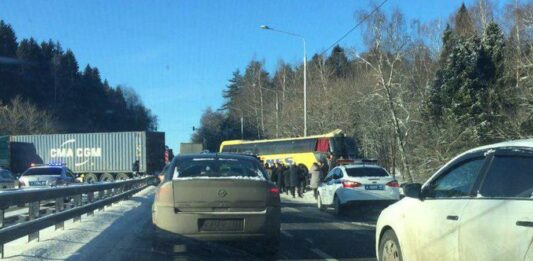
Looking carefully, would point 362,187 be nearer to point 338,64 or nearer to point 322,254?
point 322,254

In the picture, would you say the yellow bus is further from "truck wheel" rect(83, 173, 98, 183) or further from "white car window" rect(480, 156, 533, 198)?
"white car window" rect(480, 156, 533, 198)

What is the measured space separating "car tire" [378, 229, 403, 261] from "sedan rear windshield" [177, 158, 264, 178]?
8.74 feet

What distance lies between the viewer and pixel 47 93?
82250mm

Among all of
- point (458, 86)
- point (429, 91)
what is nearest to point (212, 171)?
point (458, 86)

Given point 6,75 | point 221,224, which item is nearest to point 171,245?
point 221,224

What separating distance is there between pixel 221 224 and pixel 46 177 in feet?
50.4

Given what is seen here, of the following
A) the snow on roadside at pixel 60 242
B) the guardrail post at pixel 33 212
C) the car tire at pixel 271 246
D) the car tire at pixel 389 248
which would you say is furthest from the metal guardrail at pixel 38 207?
the car tire at pixel 389 248

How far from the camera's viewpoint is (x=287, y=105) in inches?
2736

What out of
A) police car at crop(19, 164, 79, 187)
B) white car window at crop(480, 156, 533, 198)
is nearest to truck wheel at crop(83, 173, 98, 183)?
police car at crop(19, 164, 79, 187)

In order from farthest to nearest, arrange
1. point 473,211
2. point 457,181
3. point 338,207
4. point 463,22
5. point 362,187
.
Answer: point 463,22 → point 338,207 → point 362,187 → point 457,181 → point 473,211

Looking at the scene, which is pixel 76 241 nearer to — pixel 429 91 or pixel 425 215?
pixel 425 215

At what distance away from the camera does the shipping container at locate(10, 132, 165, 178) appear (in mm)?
44344

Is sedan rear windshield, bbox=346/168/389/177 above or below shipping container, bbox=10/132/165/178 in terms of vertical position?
below

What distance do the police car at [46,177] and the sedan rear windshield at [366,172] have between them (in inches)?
393
